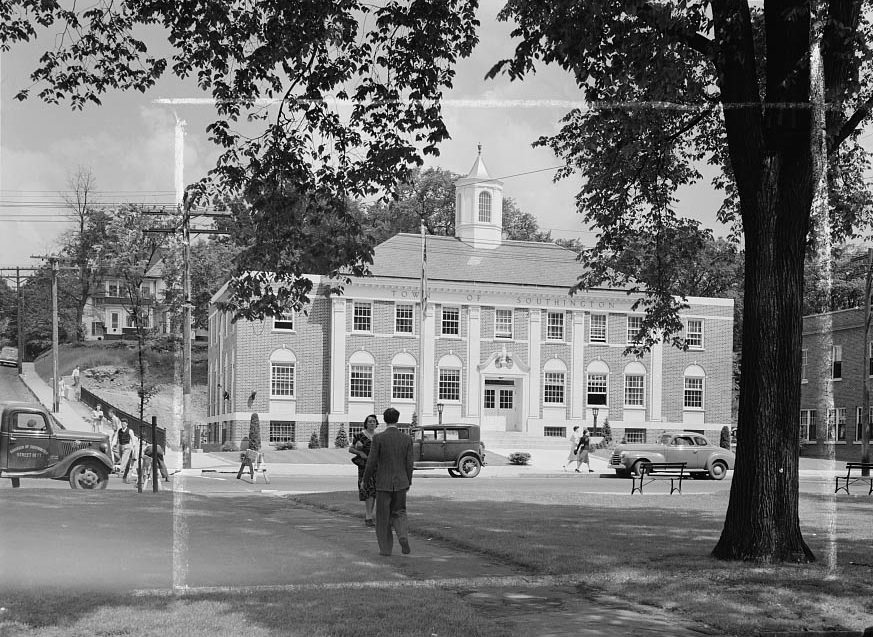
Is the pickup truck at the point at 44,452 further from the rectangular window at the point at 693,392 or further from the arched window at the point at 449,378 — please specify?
the rectangular window at the point at 693,392

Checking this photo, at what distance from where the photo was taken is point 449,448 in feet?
123

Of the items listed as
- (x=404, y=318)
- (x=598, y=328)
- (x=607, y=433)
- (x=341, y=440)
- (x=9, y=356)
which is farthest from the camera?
(x=9, y=356)

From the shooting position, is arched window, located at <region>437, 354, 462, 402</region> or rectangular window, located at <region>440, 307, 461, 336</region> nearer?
arched window, located at <region>437, 354, 462, 402</region>

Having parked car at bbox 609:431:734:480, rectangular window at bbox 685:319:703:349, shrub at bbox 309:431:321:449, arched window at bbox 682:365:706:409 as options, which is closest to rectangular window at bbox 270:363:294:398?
shrub at bbox 309:431:321:449

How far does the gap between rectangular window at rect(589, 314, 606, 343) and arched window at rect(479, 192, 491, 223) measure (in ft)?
29.1

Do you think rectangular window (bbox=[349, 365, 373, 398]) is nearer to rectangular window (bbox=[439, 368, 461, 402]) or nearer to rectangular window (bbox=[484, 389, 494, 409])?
rectangular window (bbox=[439, 368, 461, 402])

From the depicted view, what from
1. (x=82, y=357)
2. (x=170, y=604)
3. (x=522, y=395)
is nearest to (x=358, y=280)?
(x=522, y=395)

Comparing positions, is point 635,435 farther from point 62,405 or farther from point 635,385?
point 62,405

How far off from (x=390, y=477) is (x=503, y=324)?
46242mm

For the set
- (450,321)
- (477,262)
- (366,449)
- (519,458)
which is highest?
(477,262)

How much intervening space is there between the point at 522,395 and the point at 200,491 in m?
34.0

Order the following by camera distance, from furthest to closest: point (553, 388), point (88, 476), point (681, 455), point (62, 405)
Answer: point (62, 405), point (553, 388), point (681, 455), point (88, 476)

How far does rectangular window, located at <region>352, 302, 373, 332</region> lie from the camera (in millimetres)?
57406

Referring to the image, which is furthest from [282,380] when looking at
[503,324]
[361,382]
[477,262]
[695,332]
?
[695,332]
